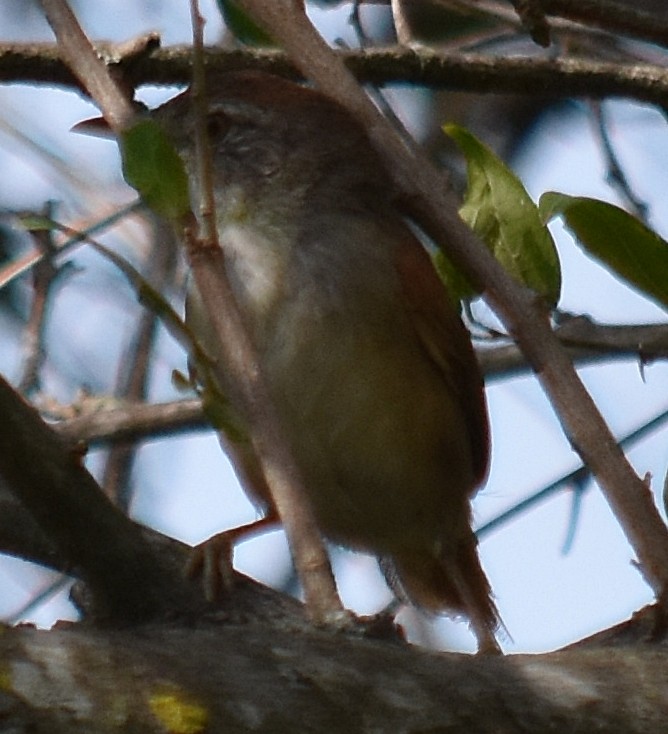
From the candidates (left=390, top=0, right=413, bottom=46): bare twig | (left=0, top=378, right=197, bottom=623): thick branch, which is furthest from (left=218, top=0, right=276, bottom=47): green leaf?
(left=0, top=378, right=197, bottom=623): thick branch

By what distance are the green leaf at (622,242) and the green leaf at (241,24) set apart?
1000 mm

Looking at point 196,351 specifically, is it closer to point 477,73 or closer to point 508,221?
point 508,221

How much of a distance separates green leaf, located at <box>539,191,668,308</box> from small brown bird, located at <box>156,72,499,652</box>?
2.56 ft

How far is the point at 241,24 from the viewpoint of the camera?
2.97 metres

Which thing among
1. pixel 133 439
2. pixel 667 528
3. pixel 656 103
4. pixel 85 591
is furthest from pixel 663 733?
pixel 133 439

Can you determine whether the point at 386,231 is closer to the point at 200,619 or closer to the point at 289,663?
the point at 200,619

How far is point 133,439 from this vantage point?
3.18m

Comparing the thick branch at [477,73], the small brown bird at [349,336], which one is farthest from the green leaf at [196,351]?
the thick branch at [477,73]

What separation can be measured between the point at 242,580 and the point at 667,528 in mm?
644

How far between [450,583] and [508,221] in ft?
4.75

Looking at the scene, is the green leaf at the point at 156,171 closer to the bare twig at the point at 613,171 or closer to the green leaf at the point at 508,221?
the green leaf at the point at 508,221

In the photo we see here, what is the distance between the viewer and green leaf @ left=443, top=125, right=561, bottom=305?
2.24 metres

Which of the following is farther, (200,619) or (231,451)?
(231,451)

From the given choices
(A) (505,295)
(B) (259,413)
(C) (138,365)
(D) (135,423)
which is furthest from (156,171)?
(C) (138,365)
